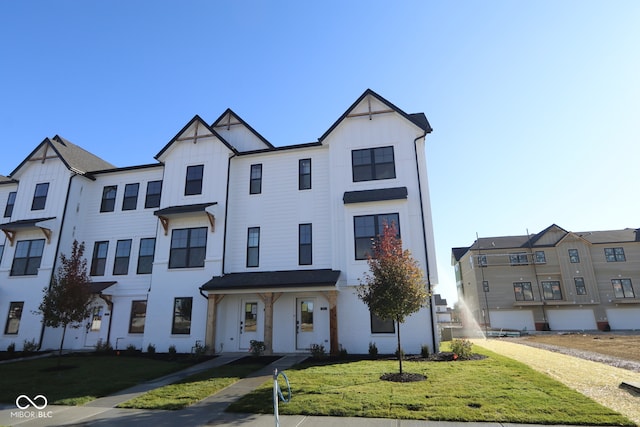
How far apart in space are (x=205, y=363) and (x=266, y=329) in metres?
3.03

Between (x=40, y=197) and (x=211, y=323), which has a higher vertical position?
(x=40, y=197)

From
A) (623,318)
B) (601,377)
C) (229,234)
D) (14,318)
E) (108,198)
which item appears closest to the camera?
(601,377)

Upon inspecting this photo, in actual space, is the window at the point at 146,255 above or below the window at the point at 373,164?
below

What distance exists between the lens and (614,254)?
43469 millimetres

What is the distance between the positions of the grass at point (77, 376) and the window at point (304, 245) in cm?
714

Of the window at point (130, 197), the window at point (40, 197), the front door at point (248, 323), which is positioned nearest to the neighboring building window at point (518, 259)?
the front door at point (248, 323)

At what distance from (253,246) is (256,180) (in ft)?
12.6

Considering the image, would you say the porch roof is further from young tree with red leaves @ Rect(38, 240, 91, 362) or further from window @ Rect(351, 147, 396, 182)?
window @ Rect(351, 147, 396, 182)

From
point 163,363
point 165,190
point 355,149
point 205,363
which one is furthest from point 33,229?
point 355,149

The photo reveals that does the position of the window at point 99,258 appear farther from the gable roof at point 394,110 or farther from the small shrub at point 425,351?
the small shrub at point 425,351

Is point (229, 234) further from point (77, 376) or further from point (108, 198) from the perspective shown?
point (108, 198)

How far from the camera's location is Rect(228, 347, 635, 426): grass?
6.72 meters

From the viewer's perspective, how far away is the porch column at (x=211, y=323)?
664 inches

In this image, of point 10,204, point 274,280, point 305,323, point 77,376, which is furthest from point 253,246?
point 10,204
